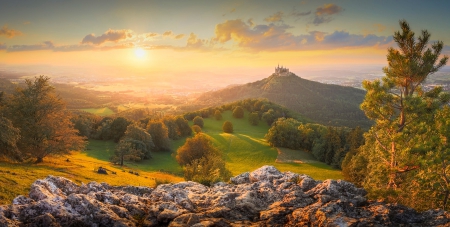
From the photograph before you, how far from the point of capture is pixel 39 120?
119 ft

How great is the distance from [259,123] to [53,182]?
429ft

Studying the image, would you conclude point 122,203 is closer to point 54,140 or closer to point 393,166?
A: point 393,166

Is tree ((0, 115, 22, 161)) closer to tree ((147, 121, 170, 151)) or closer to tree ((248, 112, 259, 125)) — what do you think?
tree ((147, 121, 170, 151))

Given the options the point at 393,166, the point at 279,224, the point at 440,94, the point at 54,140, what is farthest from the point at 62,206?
the point at 54,140

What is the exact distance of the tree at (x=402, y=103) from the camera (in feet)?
63.6

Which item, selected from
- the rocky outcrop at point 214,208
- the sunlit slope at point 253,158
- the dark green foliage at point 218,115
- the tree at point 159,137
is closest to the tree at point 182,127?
the sunlit slope at point 253,158

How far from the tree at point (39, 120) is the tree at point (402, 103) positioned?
3899 centimetres

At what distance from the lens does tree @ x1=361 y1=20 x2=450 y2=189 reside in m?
19.4

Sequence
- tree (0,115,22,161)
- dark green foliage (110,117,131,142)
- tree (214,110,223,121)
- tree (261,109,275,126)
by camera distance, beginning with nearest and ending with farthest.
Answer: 1. tree (0,115,22,161)
2. dark green foliage (110,117,131,142)
3. tree (214,110,223,121)
4. tree (261,109,275,126)

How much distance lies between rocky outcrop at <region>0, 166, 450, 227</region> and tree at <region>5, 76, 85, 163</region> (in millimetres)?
25025

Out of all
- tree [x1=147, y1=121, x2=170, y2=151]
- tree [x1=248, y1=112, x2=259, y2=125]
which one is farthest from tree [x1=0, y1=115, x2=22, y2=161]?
tree [x1=248, y1=112, x2=259, y2=125]

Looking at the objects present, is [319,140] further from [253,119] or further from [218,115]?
[218,115]

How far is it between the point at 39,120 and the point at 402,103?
43507mm

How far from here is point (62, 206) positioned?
475 inches
